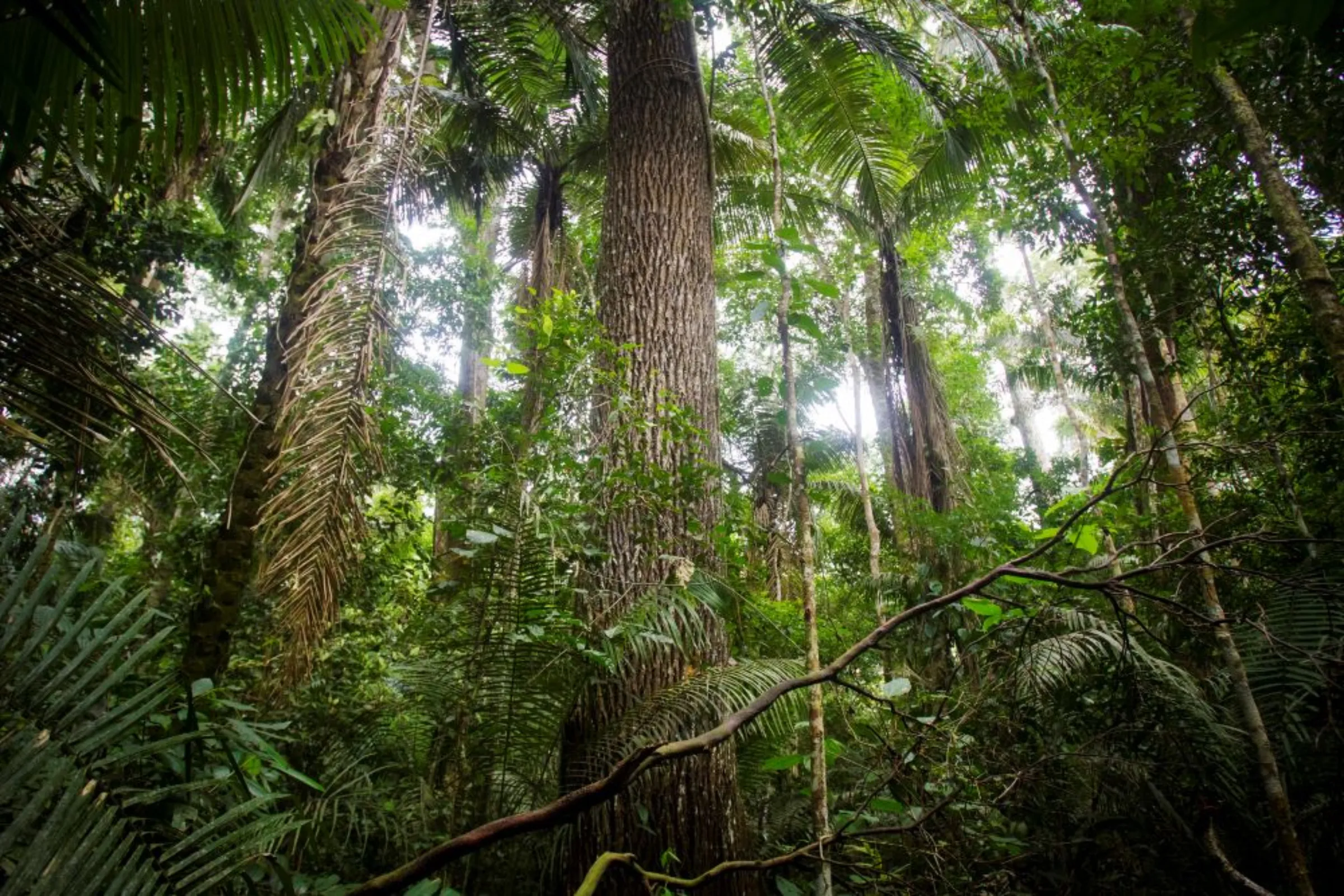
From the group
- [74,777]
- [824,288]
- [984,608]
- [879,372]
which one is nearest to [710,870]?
[74,777]

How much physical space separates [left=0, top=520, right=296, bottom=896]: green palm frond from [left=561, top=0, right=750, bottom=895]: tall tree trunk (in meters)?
1.38

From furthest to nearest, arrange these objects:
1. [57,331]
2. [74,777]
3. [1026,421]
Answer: [1026,421], [57,331], [74,777]

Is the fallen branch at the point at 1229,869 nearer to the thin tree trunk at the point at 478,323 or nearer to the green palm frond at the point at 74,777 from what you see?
the green palm frond at the point at 74,777

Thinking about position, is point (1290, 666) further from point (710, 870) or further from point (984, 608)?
point (710, 870)

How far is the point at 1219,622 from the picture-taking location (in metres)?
1.37

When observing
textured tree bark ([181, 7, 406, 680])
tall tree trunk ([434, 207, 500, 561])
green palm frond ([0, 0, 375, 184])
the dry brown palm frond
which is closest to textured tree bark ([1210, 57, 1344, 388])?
green palm frond ([0, 0, 375, 184])

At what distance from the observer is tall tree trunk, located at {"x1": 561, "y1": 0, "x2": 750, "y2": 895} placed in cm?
238

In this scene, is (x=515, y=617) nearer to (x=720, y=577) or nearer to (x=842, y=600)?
(x=720, y=577)

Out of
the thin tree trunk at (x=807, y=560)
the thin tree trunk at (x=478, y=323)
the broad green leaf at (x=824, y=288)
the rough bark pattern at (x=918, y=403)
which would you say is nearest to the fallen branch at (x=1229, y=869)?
the thin tree trunk at (x=807, y=560)

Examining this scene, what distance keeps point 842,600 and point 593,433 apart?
4.55 metres

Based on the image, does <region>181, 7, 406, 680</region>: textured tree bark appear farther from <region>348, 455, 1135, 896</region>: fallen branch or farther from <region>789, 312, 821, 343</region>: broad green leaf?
<region>348, 455, 1135, 896</region>: fallen branch

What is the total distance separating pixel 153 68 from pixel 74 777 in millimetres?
1273

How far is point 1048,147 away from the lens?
531 cm

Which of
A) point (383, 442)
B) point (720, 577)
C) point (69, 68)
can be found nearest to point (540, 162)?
point (383, 442)
